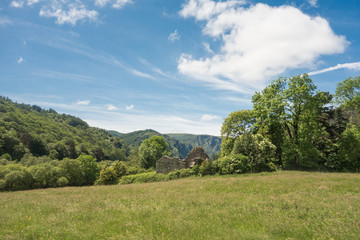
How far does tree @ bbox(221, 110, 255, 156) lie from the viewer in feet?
121

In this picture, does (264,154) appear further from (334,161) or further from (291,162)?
(334,161)

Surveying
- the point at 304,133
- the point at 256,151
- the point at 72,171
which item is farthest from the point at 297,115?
the point at 72,171

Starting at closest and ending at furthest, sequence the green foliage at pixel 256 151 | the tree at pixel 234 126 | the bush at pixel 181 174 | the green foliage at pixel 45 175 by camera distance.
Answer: the green foliage at pixel 256 151, the bush at pixel 181 174, the green foliage at pixel 45 175, the tree at pixel 234 126

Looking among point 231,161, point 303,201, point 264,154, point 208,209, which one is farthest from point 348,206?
point 264,154

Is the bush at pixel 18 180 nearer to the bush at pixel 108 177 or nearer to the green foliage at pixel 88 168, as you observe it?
the bush at pixel 108 177

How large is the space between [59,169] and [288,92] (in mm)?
41274

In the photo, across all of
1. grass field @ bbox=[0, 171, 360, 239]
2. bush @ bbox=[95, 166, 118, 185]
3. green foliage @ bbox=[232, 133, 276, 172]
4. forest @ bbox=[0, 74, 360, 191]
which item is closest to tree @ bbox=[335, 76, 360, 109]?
forest @ bbox=[0, 74, 360, 191]

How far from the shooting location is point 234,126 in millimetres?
37500

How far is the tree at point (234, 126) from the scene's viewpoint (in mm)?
36781

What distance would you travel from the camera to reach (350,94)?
90.8 feet

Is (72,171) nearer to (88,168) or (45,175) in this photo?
(88,168)

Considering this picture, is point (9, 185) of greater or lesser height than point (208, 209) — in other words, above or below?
below

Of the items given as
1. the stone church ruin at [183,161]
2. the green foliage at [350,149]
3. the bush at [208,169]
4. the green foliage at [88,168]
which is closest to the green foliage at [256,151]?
the bush at [208,169]

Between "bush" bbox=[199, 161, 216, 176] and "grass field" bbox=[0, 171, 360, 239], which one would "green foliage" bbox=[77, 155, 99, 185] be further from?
"grass field" bbox=[0, 171, 360, 239]
